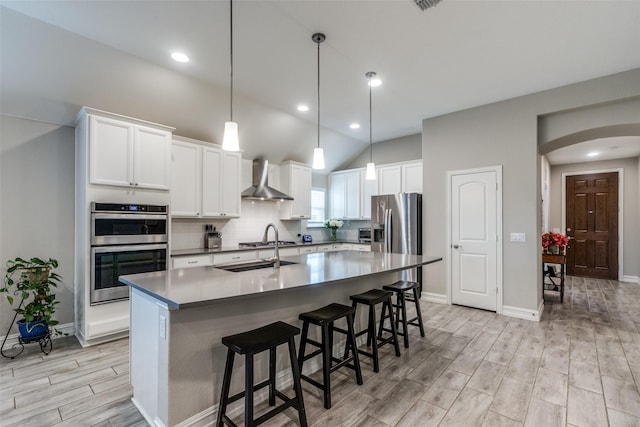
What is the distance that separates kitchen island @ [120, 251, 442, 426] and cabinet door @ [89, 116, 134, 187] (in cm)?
171

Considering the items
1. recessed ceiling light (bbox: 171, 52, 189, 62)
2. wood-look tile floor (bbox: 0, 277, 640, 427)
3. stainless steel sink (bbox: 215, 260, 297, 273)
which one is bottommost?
wood-look tile floor (bbox: 0, 277, 640, 427)

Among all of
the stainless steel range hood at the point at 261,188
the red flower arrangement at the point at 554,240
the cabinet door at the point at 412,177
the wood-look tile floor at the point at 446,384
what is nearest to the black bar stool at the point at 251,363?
the wood-look tile floor at the point at 446,384

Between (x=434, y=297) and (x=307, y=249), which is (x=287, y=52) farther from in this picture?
(x=434, y=297)

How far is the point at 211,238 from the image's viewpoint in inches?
186

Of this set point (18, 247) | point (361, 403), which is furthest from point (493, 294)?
point (18, 247)

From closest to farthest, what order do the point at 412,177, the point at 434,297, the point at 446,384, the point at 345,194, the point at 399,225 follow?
the point at 446,384 < the point at 434,297 < the point at 399,225 < the point at 412,177 < the point at 345,194

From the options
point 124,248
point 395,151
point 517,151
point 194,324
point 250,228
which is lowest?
point 194,324

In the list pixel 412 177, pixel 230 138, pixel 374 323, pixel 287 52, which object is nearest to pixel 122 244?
pixel 230 138

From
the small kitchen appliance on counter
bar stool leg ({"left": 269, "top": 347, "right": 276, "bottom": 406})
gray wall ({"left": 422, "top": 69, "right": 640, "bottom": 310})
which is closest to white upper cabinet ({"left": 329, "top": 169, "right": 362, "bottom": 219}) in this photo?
gray wall ({"left": 422, "top": 69, "right": 640, "bottom": 310})

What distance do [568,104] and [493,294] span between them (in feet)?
8.67

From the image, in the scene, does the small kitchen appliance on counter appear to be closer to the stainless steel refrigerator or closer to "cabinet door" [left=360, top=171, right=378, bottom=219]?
the stainless steel refrigerator

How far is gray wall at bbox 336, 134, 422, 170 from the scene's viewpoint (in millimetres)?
5836

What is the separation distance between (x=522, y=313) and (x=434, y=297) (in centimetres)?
120

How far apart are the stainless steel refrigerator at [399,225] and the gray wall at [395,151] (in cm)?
115
